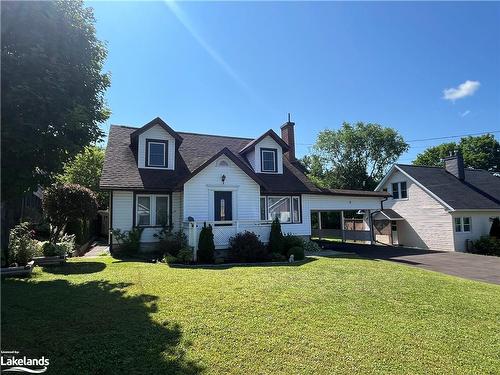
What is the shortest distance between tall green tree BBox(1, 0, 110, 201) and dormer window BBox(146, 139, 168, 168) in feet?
25.4

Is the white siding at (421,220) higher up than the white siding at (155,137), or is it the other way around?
the white siding at (155,137)

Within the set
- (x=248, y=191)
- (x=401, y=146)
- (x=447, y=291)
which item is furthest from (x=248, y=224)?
(x=401, y=146)

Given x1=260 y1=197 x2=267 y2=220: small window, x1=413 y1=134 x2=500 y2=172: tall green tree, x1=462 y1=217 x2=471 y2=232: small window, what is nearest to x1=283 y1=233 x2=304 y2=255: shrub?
x1=260 y1=197 x2=267 y2=220: small window

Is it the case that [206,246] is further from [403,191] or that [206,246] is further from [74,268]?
[403,191]

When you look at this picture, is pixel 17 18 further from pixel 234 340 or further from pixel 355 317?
pixel 355 317

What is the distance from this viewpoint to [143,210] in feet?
52.4

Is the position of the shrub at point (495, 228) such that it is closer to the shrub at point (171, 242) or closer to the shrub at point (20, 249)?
the shrub at point (171, 242)

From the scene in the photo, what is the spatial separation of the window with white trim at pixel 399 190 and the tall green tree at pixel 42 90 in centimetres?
2498

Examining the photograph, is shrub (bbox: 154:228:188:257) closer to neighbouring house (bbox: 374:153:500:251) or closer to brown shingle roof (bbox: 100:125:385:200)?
brown shingle roof (bbox: 100:125:385:200)

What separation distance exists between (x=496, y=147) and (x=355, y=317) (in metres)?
60.2

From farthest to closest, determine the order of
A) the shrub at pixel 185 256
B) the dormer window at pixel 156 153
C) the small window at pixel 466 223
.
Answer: the small window at pixel 466 223, the dormer window at pixel 156 153, the shrub at pixel 185 256

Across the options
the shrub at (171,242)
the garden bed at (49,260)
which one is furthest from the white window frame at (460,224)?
the garden bed at (49,260)

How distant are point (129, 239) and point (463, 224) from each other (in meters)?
23.4

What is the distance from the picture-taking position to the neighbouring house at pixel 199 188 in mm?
15461
